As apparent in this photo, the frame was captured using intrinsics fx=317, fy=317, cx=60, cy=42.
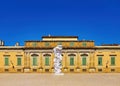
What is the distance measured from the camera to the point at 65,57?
56156 mm

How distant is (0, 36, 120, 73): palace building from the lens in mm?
55969

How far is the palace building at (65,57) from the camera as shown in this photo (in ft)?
184

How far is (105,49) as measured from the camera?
184 ft
